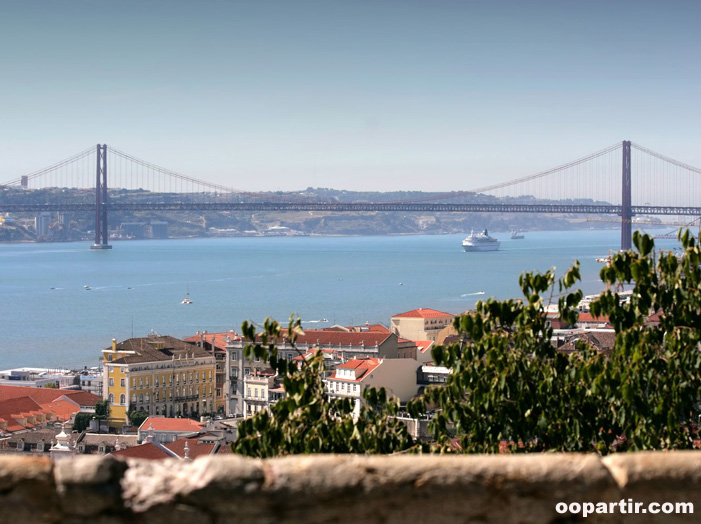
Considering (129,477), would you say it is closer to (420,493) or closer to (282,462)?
(282,462)

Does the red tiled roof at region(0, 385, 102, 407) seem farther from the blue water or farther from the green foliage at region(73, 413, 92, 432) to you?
the blue water

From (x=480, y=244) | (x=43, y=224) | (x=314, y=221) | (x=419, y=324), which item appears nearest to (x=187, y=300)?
(x=419, y=324)

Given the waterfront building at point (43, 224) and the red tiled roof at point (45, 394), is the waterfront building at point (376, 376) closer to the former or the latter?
the red tiled roof at point (45, 394)

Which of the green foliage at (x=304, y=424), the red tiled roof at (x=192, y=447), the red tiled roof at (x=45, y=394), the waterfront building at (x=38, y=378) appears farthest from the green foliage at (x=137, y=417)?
the green foliage at (x=304, y=424)

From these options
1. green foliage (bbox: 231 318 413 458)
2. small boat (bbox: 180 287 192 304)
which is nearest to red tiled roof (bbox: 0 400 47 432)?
green foliage (bbox: 231 318 413 458)

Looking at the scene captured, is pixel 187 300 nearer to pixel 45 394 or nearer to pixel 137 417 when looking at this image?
pixel 45 394
